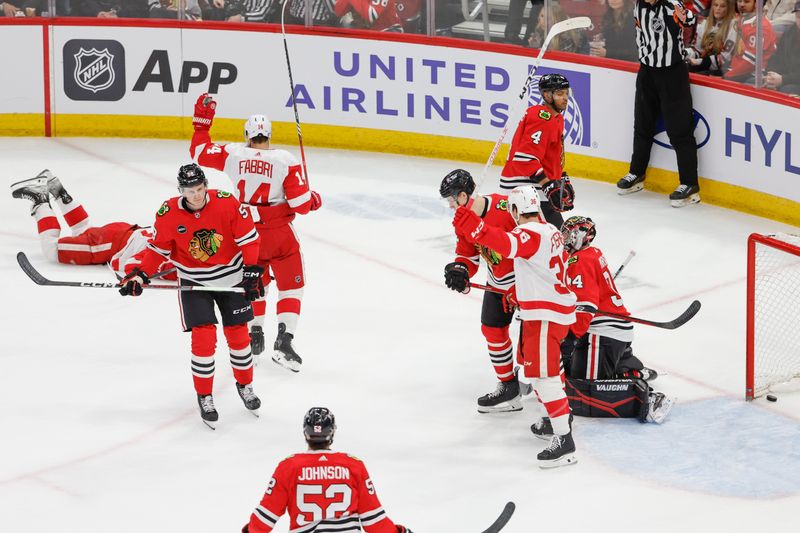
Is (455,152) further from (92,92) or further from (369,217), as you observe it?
(92,92)

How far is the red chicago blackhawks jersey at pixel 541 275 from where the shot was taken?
5688 millimetres

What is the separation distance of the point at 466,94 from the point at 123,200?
8.69ft

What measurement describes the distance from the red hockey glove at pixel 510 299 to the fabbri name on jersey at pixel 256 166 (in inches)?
53.0

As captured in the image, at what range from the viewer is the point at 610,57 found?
993 centimetres

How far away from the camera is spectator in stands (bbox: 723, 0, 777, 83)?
355 inches

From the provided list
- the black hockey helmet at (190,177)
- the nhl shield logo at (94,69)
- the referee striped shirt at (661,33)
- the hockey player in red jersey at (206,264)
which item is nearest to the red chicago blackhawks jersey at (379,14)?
the nhl shield logo at (94,69)

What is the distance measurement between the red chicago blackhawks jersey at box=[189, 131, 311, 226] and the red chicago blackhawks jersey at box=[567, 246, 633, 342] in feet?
4.67

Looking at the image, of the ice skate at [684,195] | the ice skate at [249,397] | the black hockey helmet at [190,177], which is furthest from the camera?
the ice skate at [684,195]

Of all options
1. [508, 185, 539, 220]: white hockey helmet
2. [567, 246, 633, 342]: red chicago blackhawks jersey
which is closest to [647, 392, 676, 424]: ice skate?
[567, 246, 633, 342]: red chicago blackhawks jersey

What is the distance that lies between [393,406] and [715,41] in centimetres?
405

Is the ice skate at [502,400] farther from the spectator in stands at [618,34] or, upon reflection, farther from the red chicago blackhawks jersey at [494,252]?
the spectator in stands at [618,34]

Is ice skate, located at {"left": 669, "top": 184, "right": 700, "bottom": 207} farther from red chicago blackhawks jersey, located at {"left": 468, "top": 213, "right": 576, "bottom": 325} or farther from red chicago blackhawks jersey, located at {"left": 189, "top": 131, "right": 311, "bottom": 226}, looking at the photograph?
red chicago blackhawks jersey, located at {"left": 468, "top": 213, "right": 576, "bottom": 325}

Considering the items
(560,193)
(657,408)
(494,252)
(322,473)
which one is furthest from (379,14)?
(322,473)

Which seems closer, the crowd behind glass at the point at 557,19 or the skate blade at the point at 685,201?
the crowd behind glass at the point at 557,19
